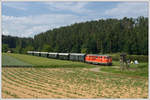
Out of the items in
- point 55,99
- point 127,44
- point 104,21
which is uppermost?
point 104,21

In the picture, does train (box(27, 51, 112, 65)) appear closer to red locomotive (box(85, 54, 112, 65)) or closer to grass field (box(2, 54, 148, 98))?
red locomotive (box(85, 54, 112, 65))

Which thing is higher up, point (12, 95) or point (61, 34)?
point (61, 34)

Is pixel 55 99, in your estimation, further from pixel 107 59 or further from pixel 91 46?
pixel 91 46

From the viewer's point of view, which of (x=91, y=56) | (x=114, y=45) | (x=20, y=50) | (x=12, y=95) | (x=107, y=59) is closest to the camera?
(x=12, y=95)

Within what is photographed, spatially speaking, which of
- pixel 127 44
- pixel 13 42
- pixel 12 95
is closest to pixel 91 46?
pixel 127 44

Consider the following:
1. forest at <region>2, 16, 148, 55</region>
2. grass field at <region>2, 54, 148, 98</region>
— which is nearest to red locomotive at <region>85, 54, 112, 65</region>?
grass field at <region>2, 54, 148, 98</region>

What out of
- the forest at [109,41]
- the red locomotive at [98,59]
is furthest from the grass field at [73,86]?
the forest at [109,41]

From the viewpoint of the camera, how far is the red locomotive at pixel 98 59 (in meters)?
48.2

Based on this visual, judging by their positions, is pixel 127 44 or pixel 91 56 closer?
pixel 91 56

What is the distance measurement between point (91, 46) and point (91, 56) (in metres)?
41.7

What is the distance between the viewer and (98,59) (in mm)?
50000

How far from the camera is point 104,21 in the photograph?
13762 centimetres

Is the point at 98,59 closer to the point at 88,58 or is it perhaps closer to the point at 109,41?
the point at 88,58

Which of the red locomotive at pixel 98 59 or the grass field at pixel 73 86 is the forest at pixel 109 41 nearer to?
the red locomotive at pixel 98 59
